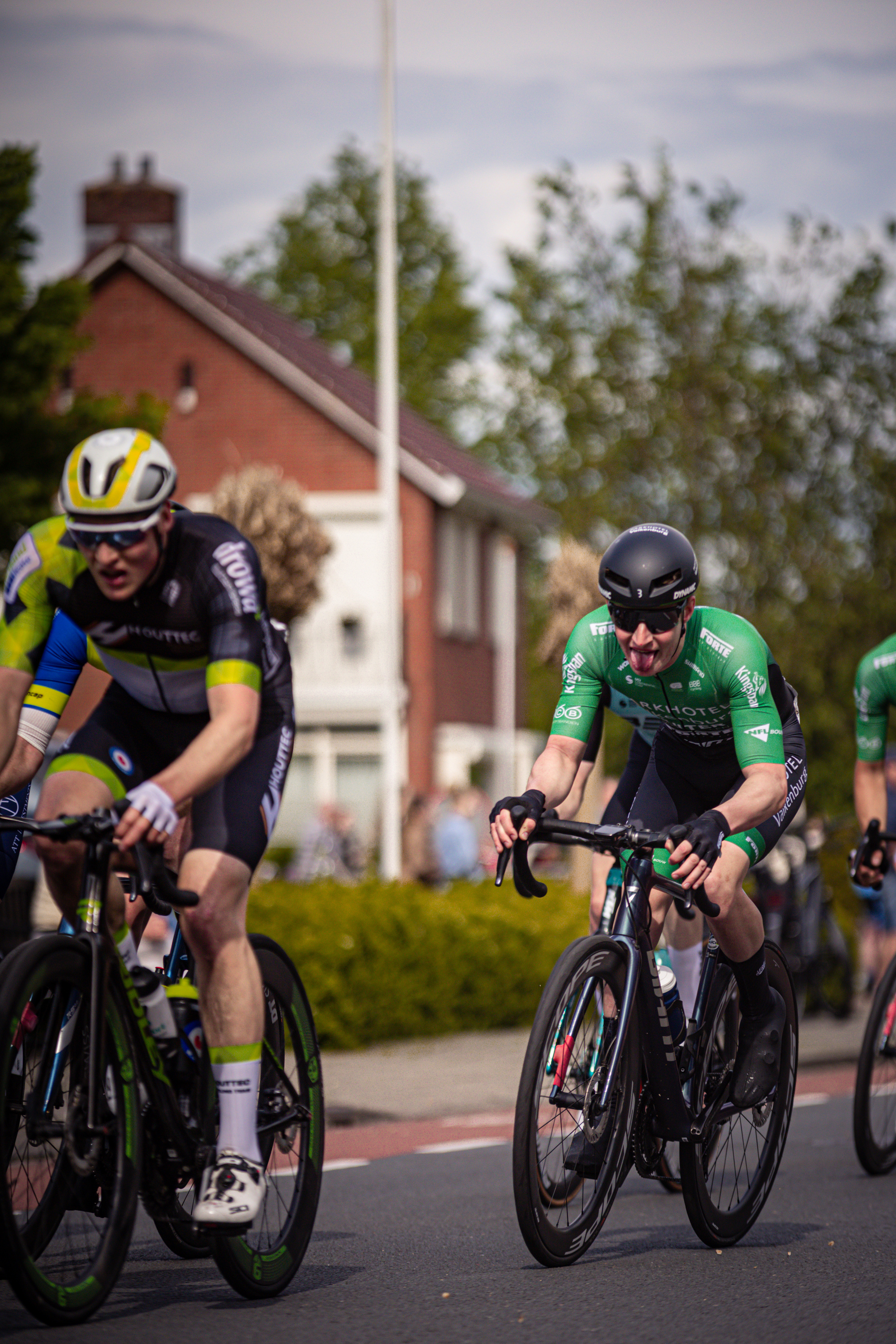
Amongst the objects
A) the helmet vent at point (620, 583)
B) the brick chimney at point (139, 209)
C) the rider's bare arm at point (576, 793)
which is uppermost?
the brick chimney at point (139, 209)

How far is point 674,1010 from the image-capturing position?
5.94 metres

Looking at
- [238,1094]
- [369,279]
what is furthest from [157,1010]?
[369,279]

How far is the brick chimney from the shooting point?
4109 centimetres

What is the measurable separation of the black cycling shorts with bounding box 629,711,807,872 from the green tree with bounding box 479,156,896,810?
26.4m

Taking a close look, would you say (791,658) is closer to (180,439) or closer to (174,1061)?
(180,439)

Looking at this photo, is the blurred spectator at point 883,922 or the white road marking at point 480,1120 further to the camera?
the blurred spectator at point 883,922

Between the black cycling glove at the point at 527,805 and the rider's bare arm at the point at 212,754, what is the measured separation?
3.04ft

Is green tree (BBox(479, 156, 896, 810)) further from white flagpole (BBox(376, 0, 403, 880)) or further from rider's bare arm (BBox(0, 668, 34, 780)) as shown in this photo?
rider's bare arm (BBox(0, 668, 34, 780))

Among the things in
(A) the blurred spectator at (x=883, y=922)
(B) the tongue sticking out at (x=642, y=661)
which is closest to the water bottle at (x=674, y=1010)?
(B) the tongue sticking out at (x=642, y=661)

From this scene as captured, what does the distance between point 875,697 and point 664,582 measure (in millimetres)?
2775

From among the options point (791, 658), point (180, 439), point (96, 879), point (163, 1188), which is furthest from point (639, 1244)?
point (180, 439)

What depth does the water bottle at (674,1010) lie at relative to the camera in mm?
5875

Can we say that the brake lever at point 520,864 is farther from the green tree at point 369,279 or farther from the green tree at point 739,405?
the green tree at point 369,279

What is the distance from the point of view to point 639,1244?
626 centimetres
